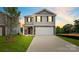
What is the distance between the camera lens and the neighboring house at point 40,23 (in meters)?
5.99

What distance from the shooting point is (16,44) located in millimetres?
5902

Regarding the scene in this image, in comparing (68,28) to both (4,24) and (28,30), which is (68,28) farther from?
(4,24)

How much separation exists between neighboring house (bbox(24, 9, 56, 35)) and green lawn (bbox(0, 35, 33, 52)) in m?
0.27

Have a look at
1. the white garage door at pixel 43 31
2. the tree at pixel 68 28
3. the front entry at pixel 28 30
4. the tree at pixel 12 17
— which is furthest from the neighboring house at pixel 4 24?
the tree at pixel 68 28

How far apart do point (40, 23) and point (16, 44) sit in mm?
824

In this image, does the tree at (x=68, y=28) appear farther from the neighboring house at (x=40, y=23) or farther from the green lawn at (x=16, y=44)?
the green lawn at (x=16, y=44)

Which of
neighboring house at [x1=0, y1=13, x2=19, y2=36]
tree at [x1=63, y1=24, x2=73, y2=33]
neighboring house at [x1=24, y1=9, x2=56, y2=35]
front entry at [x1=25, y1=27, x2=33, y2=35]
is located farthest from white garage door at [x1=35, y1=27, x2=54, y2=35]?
neighboring house at [x1=0, y1=13, x2=19, y2=36]

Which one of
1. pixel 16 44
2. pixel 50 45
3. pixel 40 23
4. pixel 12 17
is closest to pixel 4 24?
pixel 12 17

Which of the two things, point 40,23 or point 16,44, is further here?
point 40,23

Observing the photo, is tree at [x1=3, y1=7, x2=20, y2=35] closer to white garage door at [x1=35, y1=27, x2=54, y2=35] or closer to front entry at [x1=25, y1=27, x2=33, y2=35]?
front entry at [x1=25, y1=27, x2=33, y2=35]

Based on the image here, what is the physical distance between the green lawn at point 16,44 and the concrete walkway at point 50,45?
5.6 inches

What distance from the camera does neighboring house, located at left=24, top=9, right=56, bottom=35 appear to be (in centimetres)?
599

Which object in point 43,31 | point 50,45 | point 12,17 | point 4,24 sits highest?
point 12,17
